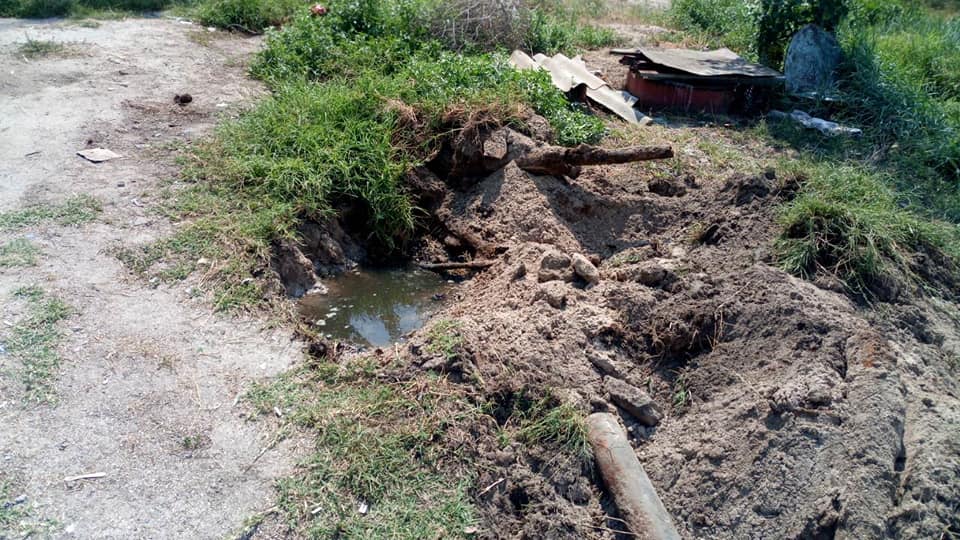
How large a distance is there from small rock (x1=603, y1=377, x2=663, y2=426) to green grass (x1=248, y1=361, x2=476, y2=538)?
0.75 metres

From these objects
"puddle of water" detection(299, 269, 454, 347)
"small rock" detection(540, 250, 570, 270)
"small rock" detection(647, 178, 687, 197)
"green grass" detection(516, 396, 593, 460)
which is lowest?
"puddle of water" detection(299, 269, 454, 347)

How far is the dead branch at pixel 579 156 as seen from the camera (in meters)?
5.32

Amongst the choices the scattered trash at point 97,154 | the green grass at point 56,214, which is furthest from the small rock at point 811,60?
the green grass at point 56,214

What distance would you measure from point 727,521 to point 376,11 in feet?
21.0

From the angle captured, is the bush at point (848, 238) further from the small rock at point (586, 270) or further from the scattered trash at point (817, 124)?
the scattered trash at point (817, 124)

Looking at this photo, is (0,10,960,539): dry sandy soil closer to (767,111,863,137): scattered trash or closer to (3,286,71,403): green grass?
(3,286,71,403): green grass

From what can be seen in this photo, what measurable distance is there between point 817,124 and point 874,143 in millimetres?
526

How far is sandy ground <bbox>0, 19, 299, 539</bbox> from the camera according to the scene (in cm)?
309

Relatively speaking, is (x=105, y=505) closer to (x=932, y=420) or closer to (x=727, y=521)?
(x=727, y=521)

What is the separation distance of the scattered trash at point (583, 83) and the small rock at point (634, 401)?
12.1 feet

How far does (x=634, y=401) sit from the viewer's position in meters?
3.69

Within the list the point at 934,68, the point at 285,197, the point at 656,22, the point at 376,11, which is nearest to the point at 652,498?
the point at 285,197

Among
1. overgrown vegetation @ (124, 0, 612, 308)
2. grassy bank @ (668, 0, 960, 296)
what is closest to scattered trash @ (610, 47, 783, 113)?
grassy bank @ (668, 0, 960, 296)

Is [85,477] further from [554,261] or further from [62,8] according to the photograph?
[62,8]
